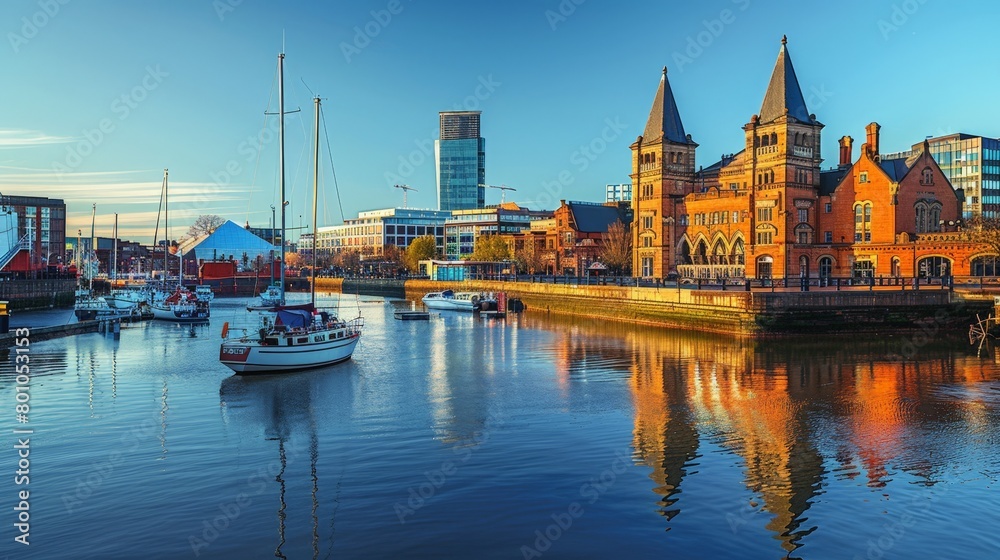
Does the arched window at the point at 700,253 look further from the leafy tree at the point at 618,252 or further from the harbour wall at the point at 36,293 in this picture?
the harbour wall at the point at 36,293

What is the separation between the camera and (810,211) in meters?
81.1

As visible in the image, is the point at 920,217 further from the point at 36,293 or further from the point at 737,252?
the point at 36,293

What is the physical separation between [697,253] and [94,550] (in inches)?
3336

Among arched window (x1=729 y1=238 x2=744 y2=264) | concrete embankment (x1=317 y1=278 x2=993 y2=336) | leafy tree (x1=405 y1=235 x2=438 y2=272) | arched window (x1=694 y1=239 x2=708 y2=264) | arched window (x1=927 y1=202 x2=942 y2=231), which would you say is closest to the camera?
concrete embankment (x1=317 y1=278 x2=993 y2=336)

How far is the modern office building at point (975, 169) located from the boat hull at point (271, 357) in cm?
13273

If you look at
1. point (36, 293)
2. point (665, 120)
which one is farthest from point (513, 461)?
point (36, 293)

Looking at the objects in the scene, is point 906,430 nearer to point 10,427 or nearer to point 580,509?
point 580,509

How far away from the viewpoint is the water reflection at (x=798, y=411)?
1994 centimetres

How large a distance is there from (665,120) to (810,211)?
2323 cm

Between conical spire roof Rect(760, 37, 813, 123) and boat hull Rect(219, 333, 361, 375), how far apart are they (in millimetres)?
60775

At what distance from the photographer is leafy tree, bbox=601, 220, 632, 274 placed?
113875 millimetres

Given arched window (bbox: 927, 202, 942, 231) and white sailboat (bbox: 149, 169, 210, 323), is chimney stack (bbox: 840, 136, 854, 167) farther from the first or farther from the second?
white sailboat (bbox: 149, 169, 210, 323)

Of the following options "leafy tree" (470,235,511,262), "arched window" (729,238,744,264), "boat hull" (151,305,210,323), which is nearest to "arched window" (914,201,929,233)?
"arched window" (729,238,744,264)

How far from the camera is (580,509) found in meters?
17.5
